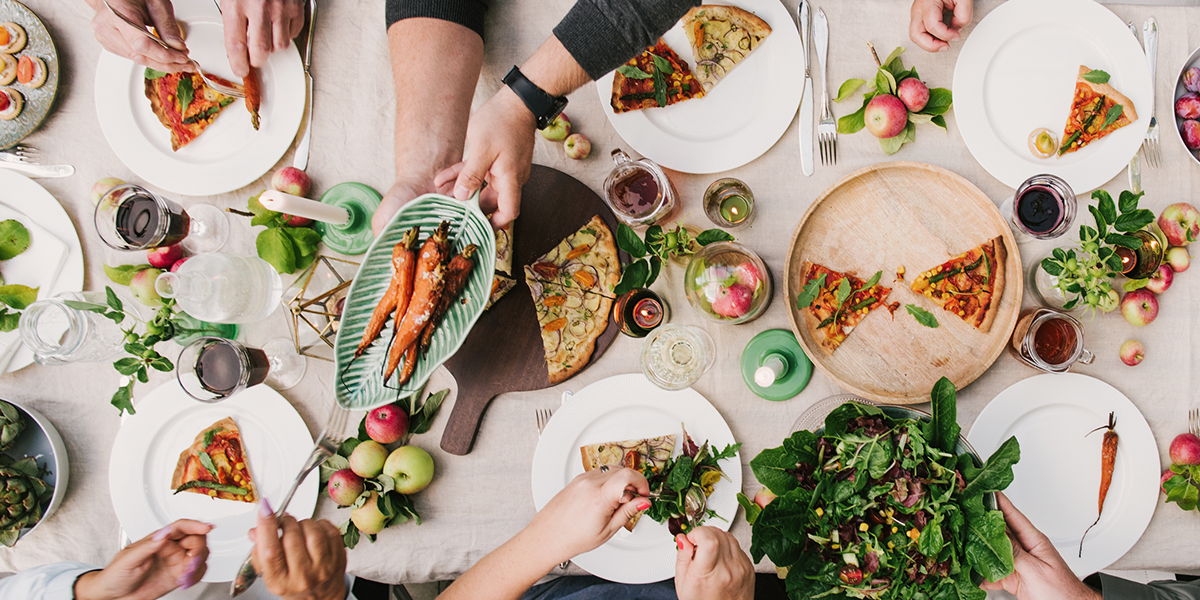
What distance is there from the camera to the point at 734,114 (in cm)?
125

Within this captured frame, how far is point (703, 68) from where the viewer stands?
4.11 ft

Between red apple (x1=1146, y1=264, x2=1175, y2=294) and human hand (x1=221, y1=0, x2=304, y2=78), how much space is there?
2.02 metres

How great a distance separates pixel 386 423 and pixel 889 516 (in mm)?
1020

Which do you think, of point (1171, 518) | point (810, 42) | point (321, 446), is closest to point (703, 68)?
point (810, 42)

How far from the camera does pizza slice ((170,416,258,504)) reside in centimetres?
125

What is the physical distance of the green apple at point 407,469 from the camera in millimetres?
1215

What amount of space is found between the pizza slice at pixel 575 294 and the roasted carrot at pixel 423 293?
0.87 feet

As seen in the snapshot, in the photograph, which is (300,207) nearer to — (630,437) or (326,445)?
(326,445)

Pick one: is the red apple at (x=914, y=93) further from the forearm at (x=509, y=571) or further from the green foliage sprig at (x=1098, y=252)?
the forearm at (x=509, y=571)

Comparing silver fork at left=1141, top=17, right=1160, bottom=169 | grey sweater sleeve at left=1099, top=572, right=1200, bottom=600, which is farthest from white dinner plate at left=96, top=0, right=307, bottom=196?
grey sweater sleeve at left=1099, top=572, right=1200, bottom=600

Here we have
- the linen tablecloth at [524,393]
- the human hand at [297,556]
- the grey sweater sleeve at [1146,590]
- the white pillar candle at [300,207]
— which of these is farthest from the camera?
the linen tablecloth at [524,393]

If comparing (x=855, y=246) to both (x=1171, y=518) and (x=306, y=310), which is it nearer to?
(x=1171, y=518)

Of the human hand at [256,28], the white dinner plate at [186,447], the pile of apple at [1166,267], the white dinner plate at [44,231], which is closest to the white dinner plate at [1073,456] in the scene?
the pile of apple at [1166,267]

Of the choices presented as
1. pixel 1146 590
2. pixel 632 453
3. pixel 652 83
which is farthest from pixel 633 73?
pixel 1146 590
